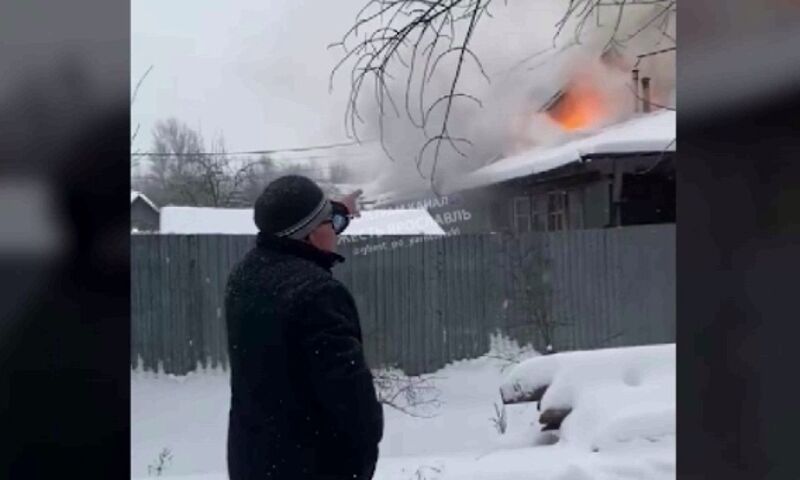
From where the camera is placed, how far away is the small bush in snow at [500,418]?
1.77m

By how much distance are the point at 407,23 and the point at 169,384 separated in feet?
2.69

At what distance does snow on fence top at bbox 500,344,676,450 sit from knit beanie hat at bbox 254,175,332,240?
55 centimetres

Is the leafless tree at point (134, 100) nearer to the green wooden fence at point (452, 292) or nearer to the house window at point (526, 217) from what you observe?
the green wooden fence at point (452, 292)

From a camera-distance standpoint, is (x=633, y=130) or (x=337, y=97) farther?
(x=633, y=130)

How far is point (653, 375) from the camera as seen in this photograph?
5.89 feet

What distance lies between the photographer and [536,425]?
1.82 meters

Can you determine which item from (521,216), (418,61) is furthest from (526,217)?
(418,61)

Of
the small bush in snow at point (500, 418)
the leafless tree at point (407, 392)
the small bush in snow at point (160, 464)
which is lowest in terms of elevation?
the small bush in snow at point (160, 464)

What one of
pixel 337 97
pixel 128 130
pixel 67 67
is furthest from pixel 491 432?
pixel 67 67

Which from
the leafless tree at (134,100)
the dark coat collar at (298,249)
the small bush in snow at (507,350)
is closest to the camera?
the leafless tree at (134,100)

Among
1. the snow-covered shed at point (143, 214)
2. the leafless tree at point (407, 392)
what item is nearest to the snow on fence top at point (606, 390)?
the leafless tree at point (407, 392)

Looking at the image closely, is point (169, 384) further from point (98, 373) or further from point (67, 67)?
point (67, 67)

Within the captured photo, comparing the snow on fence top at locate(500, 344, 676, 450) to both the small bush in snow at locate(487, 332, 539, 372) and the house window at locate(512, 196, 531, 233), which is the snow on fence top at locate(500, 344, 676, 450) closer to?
the small bush in snow at locate(487, 332, 539, 372)

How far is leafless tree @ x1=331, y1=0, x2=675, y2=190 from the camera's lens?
1.64 m
